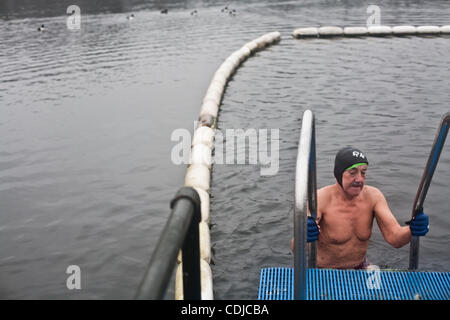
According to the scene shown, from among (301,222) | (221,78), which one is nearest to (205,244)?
(301,222)

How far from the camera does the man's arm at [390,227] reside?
166 inches

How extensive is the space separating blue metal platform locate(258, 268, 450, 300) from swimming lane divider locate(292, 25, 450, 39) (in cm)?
1850

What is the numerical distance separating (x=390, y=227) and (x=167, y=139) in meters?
6.74

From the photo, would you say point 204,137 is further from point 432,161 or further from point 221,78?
point 432,161

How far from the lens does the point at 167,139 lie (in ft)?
34.3

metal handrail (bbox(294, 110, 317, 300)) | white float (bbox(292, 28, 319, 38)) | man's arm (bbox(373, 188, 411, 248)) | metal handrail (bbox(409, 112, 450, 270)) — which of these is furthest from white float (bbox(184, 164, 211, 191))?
white float (bbox(292, 28, 319, 38))

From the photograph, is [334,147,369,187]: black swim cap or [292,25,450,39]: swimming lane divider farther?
[292,25,450,39]: swimming lane divider

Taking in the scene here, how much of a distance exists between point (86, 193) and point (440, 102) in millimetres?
8433

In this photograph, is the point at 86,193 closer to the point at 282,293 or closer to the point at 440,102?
the point at 282,293

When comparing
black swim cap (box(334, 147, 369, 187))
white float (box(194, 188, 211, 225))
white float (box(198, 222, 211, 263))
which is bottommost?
white float (box(198, 222, 211, 263))

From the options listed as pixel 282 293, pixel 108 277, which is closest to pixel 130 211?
pixel 108 277

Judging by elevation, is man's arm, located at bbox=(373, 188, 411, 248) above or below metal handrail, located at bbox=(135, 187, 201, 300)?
below

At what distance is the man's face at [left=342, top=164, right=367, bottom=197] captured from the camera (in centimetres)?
428

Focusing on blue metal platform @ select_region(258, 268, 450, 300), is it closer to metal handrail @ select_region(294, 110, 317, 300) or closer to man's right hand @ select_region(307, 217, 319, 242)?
man's right hand @ select_region(307, 217, 319, 242)
